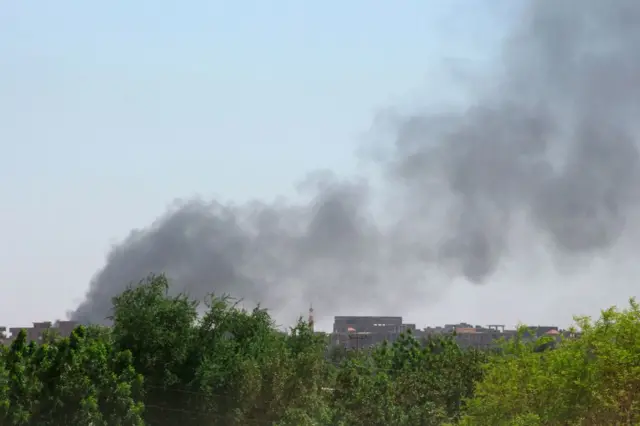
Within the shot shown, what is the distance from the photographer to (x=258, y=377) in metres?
→ 55.7

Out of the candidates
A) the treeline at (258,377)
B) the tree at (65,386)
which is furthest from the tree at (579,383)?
the tree at (65,386)

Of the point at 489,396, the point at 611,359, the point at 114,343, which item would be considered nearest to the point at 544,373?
the point at 489,396

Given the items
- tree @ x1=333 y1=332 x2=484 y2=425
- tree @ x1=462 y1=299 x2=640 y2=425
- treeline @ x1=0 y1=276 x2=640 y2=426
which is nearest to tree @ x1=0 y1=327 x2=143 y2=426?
treeline @ x1=0 y1=276 x2=640 y2=426

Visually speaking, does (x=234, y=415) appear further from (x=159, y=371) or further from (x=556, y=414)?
(x=556, y=414)

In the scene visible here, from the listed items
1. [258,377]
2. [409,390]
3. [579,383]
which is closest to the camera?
[579,383]

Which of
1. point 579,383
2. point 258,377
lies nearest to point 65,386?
point 258,377

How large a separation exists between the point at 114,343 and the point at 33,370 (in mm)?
7220

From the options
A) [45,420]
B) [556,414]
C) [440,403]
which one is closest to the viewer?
[556,414]

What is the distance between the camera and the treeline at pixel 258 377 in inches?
1421

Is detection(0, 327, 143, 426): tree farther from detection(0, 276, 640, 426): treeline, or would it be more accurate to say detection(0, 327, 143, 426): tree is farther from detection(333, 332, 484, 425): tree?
detection(333, 332, 484, 425): tree

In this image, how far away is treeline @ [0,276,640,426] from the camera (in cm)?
3609

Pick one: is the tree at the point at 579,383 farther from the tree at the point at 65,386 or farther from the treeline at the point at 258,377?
the tree at the point at 65,386

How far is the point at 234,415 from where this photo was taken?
54.8 meters

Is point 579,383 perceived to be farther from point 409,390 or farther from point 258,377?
point 409,390
